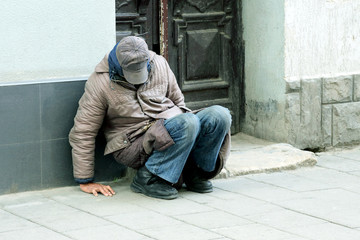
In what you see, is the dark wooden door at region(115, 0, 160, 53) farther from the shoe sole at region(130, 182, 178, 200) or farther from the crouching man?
the shoe sole at region(130, 182, 178, 200)

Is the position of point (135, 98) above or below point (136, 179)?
above

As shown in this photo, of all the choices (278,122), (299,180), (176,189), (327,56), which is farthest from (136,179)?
(327,56)

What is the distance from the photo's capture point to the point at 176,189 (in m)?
5.95

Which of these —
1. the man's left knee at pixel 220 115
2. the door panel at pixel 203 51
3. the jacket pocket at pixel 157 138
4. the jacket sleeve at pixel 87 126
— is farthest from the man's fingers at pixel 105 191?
the door panel at pixel 203 51

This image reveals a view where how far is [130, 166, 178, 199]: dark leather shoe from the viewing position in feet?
18.7

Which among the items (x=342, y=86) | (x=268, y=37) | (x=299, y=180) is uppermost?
(x=268, y=37)

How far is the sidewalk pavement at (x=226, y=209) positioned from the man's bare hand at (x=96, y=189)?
1.9 inches

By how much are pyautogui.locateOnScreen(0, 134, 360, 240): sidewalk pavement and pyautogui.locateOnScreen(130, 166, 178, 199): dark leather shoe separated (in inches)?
2.2

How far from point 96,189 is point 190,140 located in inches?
31.9

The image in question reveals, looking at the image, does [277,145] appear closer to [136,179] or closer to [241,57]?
[241,57]

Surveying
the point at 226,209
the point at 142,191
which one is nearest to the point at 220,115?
the point at 226,209

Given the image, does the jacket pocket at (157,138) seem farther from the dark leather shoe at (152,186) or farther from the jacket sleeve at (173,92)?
the jacket sleeve at (173,92)

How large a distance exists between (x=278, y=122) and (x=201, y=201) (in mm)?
1748

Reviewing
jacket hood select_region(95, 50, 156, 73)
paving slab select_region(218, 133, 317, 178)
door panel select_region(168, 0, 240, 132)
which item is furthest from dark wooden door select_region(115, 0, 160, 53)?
paving slab select_region(218, 133, 317, 178)
